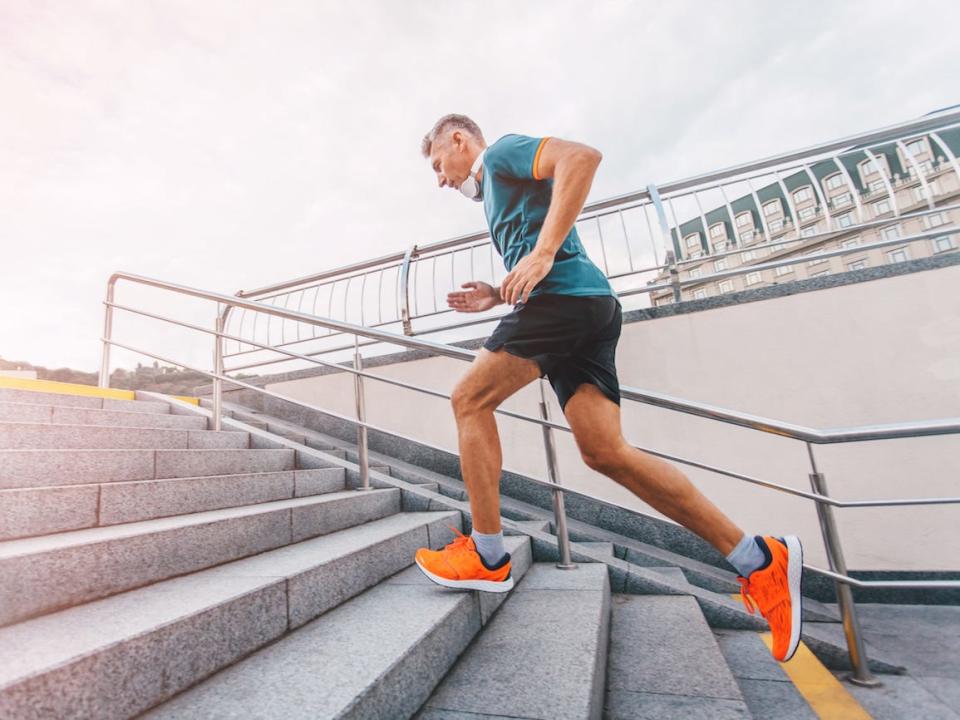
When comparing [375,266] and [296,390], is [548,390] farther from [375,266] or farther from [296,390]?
[296,390]

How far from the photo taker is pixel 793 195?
330cm

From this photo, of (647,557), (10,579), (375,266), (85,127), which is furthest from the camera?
(85,127)

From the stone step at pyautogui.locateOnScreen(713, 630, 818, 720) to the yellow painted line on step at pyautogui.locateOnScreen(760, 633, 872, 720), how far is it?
0.04 m

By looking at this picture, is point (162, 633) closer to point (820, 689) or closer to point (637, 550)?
point (820, 689)

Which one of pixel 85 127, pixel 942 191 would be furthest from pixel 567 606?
pixel 85 127

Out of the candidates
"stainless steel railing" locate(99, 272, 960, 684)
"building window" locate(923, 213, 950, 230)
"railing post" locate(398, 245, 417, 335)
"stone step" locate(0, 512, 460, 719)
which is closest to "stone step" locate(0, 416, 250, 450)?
"stainless steel railing" locate(99, 272, 960, 684)

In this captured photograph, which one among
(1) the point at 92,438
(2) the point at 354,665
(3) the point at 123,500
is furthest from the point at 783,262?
(1) the point at 92,438

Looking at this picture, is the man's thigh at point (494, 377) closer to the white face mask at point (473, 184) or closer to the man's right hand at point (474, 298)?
the man's right hand at point (474, 298)

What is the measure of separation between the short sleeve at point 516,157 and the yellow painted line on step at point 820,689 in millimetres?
1900

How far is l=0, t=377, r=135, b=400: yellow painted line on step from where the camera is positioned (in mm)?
3049

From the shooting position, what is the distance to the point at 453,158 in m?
1.68

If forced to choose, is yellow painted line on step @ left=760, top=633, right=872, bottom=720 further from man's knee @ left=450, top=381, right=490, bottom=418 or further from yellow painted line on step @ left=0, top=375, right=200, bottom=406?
yellow painted line on step @ left=0, top=375, right=200, bottom=406

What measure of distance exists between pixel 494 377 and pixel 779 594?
107 centimetres

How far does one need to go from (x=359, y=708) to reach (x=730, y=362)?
301cm
